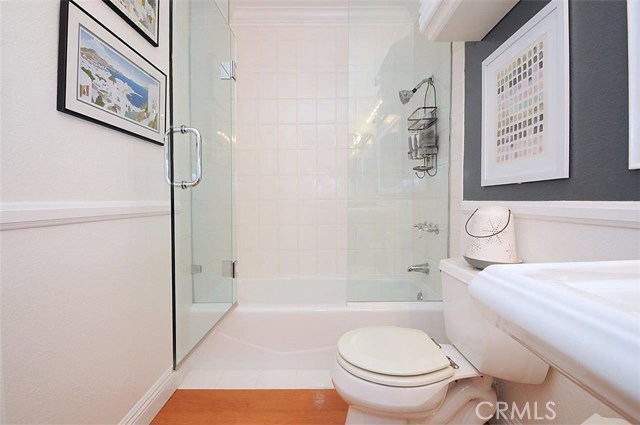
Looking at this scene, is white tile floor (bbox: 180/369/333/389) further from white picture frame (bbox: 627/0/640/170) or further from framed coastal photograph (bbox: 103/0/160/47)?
framed coastal photograph (bbox: 103/0/160/47)

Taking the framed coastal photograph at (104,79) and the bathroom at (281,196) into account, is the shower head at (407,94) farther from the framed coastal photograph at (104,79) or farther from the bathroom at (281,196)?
the framed coastal photograph at (104,79)

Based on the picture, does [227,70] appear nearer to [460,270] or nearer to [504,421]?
[460,270]

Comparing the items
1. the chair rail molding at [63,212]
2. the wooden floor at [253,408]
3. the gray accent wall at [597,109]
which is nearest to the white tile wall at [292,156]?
the wooden floor at [253,408]

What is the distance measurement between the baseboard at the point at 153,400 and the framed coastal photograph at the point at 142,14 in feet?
5.37

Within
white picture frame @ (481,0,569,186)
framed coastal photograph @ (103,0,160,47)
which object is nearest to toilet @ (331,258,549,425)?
white picture frame @ (481,0,569,186)

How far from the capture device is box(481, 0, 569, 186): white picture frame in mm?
969

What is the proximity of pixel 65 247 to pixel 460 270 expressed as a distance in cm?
143

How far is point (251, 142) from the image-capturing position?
258 centimetres

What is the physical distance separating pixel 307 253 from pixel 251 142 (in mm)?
1084

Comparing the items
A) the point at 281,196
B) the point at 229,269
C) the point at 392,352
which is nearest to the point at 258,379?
Result: the point at 229,269

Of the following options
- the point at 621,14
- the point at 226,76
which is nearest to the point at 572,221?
the point at 621,14

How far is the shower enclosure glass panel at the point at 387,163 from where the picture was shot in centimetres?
205

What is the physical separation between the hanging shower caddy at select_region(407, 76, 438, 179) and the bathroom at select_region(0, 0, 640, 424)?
63mm

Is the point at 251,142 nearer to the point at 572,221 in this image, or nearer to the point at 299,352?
the point at 299,352
